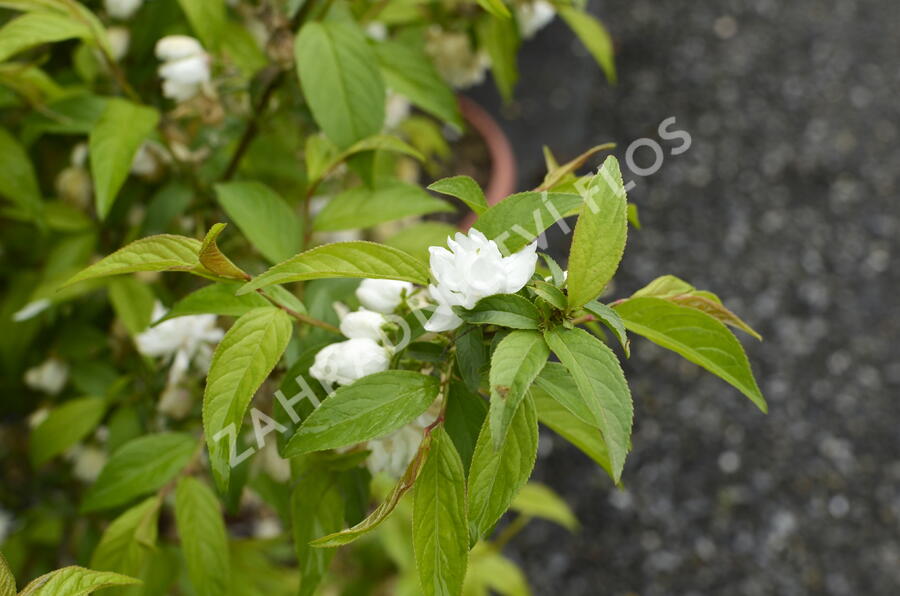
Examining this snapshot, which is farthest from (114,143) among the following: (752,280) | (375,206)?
(752,280)

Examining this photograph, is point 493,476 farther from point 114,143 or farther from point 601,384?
point 114,143

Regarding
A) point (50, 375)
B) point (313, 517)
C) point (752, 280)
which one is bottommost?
point (752, 280)

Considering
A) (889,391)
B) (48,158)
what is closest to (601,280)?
(48,158)

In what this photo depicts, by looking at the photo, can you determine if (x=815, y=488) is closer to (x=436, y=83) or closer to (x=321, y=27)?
Result: (x=436, y=83)

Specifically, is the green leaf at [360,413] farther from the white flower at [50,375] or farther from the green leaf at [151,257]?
the white flower at [50,375]

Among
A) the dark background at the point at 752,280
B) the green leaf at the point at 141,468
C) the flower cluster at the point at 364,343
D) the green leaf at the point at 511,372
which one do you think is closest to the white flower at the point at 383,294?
the flower cluster at the point at 364,343

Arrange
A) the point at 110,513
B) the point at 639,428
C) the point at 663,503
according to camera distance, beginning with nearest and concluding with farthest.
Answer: the point at 110,513 → the point at 663,503 → the point at 639,428
